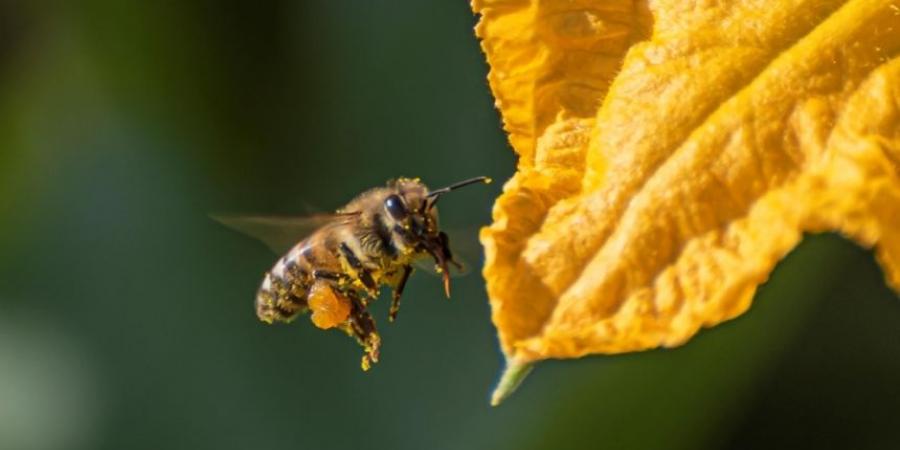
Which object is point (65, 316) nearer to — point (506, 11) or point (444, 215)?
point (444, 215)

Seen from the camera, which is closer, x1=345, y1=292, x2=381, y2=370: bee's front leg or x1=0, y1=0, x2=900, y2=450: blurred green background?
x1=345, y1=292, x2=381, y2=370: bee's front leg

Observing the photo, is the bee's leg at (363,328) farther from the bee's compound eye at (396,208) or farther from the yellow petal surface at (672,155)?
the yellow petal surface at (672,155)

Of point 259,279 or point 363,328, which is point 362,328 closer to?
point 363,328

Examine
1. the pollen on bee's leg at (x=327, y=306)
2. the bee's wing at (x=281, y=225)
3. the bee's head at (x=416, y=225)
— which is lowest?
the pollen on bee's leg at (x=327, y=306)

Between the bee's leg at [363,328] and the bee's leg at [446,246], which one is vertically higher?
the bee's leg at [446,246]

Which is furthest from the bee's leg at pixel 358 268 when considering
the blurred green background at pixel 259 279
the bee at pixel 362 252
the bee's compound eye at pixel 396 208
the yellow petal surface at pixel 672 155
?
the blurred green background at pixel 259 279

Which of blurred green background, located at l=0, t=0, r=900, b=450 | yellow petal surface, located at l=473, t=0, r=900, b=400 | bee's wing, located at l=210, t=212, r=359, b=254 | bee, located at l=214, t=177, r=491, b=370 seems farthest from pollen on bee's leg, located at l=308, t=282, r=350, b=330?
blurred green background, located at l=0, t=0, r=900, b=450

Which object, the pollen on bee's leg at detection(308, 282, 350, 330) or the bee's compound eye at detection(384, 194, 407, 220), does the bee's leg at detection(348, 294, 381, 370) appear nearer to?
the pollen on bee's leg at detection(308, 282, 350, 330)

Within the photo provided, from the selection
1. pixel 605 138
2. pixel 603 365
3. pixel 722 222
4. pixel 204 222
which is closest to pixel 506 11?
pixel 605 138

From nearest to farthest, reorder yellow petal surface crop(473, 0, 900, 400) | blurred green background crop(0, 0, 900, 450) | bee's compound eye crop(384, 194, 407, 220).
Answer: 1. yellow petal surface crop(473, 0, 900, 400)
2. bee's compound eye crop(384, 194, 407, 220)
3. blurred green background crop(0, 0, 900, 450)
